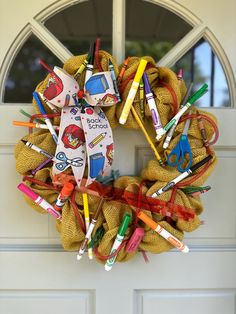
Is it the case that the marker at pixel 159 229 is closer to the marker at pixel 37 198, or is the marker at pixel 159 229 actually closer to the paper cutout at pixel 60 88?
the marker at pixel 37 198

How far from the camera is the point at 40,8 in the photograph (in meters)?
1.05

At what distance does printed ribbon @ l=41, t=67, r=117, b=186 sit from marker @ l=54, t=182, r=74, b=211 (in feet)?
0.08

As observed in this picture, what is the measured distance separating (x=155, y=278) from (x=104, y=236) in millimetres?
244

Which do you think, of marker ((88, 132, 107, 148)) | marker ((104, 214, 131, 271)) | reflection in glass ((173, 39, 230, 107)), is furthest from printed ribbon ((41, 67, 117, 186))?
reflection in glass ((173, 39, 230, 107))

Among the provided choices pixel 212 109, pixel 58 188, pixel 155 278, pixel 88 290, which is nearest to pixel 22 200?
pixel 58 188

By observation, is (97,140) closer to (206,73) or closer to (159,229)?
(159,229)

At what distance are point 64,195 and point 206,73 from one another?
489 mm

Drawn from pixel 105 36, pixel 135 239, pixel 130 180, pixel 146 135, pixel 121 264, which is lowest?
pixel 121 264

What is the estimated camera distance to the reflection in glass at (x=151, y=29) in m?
1.07

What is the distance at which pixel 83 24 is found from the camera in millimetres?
1064

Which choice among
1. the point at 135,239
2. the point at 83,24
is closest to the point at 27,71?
the point at 83,24

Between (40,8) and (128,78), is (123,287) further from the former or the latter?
(40,8)

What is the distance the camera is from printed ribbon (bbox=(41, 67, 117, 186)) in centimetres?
89

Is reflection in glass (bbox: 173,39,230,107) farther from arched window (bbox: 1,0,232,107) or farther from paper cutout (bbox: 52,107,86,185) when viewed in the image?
paper cutout (bbox: 52,107,86,185)
